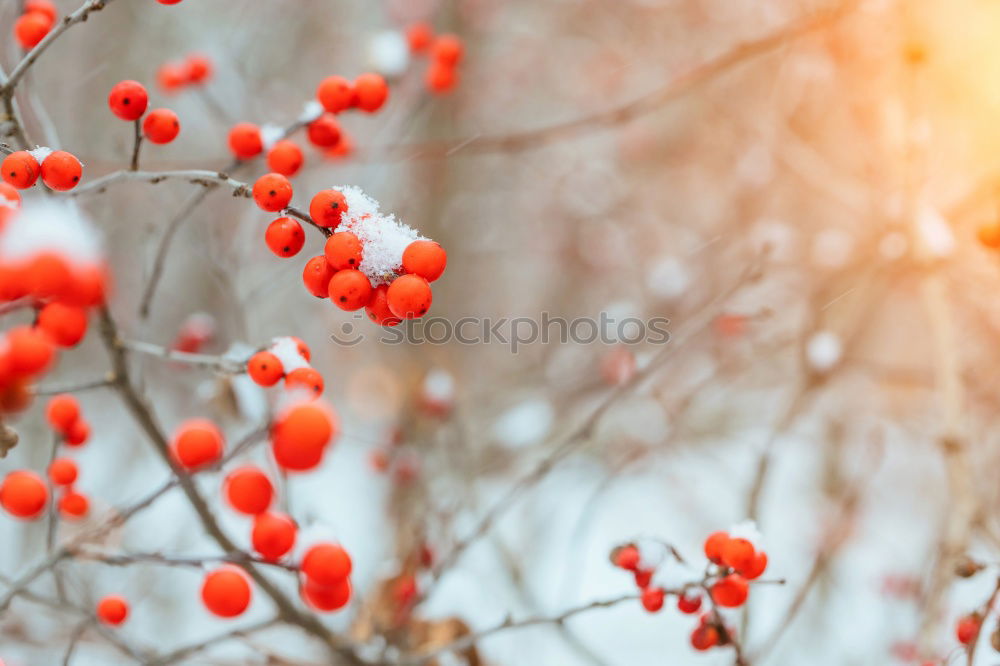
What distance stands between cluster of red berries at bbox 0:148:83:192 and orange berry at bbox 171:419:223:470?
340 mm

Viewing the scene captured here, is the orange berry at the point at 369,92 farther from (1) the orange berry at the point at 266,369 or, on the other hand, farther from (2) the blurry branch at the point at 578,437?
(2) the blurry branch at the point at 578,437

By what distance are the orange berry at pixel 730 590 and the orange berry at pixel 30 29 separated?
1.25 metres

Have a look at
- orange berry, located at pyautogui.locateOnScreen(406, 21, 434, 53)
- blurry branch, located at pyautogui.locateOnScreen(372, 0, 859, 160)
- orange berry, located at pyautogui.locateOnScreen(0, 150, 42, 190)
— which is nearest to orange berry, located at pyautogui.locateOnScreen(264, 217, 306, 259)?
orange berry, located at pyautogui.locateOnScreen(0, 150, 42, 190)

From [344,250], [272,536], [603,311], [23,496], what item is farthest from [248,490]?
[603,311]

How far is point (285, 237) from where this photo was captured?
2.88ft

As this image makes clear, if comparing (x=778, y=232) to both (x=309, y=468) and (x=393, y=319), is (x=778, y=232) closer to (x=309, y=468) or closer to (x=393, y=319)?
(x=393, y=319)

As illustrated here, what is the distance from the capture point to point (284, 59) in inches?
154

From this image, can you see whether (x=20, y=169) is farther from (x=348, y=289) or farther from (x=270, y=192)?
(x=348, y=289)

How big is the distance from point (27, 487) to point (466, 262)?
339 centimetres

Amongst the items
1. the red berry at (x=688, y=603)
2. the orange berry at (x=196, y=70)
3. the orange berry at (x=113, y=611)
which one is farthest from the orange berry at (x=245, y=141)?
the red berry at (x=688, y=603)

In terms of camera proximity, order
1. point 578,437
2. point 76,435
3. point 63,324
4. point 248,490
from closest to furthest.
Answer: point 63,324 → point 248,490 → point 76,435 → point 578,437

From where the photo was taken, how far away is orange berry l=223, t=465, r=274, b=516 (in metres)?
0.75

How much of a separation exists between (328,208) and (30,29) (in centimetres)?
63

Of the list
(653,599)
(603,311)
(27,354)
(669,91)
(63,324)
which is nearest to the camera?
(27,354)
